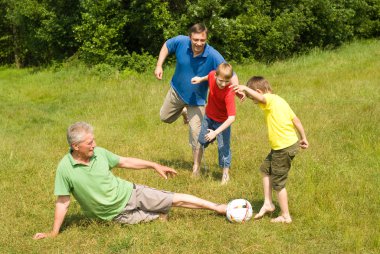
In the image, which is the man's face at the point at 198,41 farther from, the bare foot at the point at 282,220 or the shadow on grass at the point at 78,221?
the shadow on grass at the point at 78,221

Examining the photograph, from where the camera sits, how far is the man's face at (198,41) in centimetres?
667

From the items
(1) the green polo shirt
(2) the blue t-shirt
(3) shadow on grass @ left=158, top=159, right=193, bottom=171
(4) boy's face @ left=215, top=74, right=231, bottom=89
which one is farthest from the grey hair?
(3) shadow on grass @ left=158, top=159, right=193, bottom=171

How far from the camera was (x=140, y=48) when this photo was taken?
19172mm

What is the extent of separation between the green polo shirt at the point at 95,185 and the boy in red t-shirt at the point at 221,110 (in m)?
1.27

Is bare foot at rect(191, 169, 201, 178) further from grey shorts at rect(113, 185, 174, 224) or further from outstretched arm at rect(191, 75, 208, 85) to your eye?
grey shorts at rect(113, 185, 174, 224)

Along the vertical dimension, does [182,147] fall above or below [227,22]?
below

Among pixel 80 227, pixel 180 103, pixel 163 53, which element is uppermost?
pixel 163 53

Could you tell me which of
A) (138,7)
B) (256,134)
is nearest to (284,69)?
(138,7)

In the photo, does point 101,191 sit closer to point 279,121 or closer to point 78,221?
point 78,221

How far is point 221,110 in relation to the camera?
22.0 feet

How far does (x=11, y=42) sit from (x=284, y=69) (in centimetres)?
1558

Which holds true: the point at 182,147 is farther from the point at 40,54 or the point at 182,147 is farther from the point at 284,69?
the point at 40,54

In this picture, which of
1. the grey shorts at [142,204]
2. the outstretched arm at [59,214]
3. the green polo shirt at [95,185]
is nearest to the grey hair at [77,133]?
the green polo shirt at [95,185]

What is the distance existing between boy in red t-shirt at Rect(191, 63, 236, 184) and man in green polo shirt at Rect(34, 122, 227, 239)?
938mm
